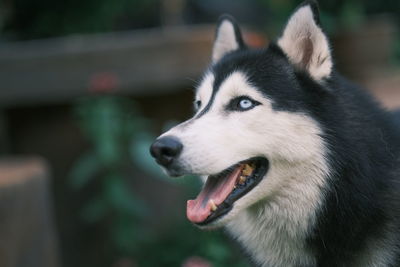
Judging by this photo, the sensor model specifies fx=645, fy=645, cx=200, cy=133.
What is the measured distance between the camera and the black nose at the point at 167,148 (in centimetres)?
280

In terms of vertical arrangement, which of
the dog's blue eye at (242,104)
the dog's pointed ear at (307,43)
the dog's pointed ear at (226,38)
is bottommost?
the dog's blue eye at (242,104)

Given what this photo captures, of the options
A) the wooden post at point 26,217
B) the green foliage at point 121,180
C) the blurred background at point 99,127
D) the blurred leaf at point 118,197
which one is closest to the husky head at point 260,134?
the blurred background at point 99,127

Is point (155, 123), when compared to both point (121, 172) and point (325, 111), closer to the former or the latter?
point (121, 172)

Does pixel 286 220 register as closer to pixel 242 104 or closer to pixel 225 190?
pixel 225 190

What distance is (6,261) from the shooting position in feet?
13.5

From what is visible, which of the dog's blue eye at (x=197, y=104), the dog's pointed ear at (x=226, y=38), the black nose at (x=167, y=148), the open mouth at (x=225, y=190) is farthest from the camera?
the dog's pointed ear at (x=226, y=38)

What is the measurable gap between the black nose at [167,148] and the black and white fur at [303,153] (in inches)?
1.0

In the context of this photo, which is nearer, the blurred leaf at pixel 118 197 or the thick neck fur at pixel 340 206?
the thick neck fur at pixel 340 206

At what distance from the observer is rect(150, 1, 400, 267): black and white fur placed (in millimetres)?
2938

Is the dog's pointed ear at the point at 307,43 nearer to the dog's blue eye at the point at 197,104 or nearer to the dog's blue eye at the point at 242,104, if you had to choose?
the dog's blue eye at the point at 242,104

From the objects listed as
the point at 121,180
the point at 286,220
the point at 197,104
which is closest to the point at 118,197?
the point at 121,180

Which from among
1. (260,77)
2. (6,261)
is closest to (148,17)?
(6,261)

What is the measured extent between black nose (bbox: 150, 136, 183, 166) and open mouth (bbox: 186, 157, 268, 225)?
0.93 ft

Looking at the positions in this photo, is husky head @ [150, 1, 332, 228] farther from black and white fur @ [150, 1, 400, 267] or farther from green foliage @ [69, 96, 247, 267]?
green foliage @ [69, 96, 247, 267]
